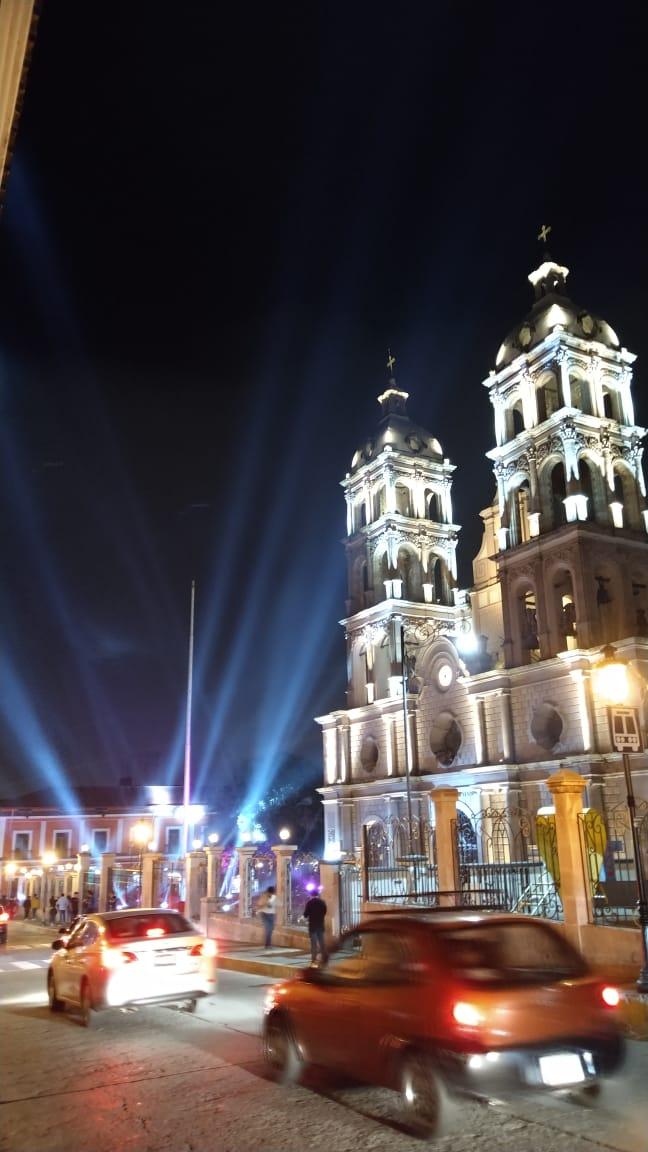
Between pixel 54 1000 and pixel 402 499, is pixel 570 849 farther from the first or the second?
pixel 402 499

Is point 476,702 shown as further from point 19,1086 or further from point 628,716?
point 19,1086

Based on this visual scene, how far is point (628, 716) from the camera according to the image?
13.8 metres

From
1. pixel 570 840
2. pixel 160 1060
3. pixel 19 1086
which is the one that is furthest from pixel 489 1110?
pixel 570 840

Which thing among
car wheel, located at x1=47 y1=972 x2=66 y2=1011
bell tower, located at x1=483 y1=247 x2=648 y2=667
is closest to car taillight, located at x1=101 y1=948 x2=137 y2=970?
car wheel, located at x1=47 y1=972 x2=66 y2=1011

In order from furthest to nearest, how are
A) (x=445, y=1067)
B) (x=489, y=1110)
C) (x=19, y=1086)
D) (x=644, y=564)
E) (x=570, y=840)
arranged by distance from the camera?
(x=644, y=564), (x=570, y=840), (x=19, y=1086), (x=489, y=1110), (x=445, y=1067)

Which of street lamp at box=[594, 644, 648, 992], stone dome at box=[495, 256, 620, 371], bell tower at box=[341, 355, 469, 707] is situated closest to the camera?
street lamp at box=[594, 644, 648, 992]

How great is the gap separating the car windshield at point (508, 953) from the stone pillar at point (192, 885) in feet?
71.2

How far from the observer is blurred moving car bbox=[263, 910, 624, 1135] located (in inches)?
230

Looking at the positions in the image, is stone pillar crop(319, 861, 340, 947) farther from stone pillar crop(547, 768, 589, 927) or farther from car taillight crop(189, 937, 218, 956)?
car taillight crop(189, 937, 218, 956)

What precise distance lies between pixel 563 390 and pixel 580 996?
41.1m

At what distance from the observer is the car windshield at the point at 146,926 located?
11.5 metres

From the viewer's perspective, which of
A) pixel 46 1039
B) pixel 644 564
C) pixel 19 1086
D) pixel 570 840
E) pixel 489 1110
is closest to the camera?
pixel 489 1110

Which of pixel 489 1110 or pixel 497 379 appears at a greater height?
pixel 497 379

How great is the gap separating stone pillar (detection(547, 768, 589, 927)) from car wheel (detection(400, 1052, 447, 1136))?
25.3ft
